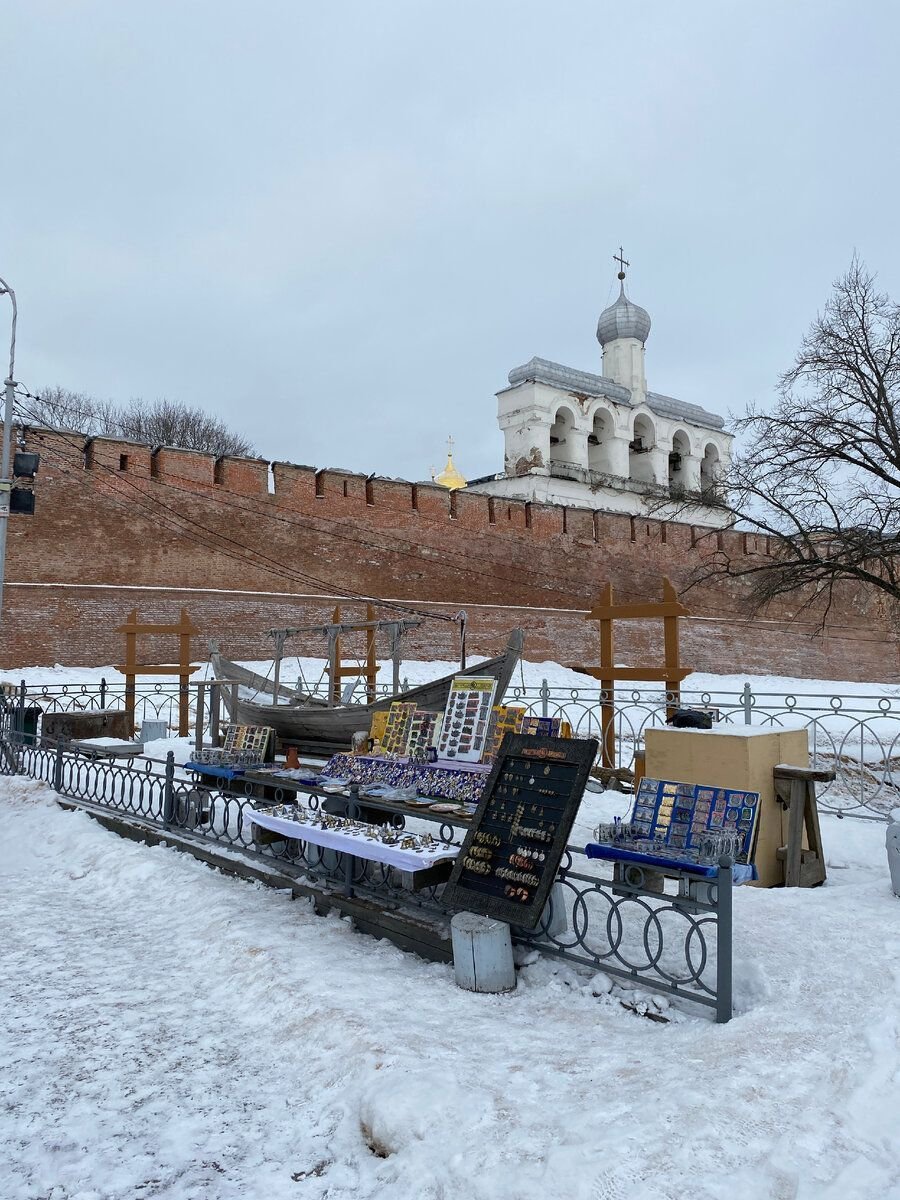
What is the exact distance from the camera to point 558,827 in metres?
3.84

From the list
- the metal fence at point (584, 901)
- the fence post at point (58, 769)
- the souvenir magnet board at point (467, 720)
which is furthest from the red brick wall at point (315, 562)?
the souvenir magnet board at point (467, 720)

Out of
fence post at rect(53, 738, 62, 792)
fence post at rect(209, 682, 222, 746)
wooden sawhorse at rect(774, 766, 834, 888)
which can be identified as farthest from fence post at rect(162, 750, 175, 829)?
wooden sawhorse at rect(774, 766, 834, 888)

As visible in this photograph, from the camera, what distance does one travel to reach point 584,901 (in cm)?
412

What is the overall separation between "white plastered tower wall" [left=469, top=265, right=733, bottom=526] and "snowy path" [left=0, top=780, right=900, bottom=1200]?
23.9 metres

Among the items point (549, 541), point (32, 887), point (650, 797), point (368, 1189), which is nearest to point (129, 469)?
point (549, 541)

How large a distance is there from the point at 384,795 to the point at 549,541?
→ 1866 cm

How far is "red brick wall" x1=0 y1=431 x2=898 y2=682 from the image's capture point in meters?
16.7

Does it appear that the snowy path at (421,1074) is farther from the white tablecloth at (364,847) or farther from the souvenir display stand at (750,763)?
the souvenir display stand at (750,763)

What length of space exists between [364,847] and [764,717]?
6.35 meters

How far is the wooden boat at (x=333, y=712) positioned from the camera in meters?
7.93

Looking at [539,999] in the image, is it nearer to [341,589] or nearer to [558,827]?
[558,827]

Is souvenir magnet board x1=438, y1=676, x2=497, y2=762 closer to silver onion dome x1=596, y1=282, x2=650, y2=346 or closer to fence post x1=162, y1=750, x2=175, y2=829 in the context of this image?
fence post x1=162, y1=750, x2=175, y2=829

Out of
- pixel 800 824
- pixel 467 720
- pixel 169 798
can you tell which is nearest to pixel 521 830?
pixel 800 824

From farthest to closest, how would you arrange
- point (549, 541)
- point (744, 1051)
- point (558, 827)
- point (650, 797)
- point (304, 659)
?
point (549, 541) < point (304, 659) < point (650, 797) < point (558, 827) < point (744, 1051)
